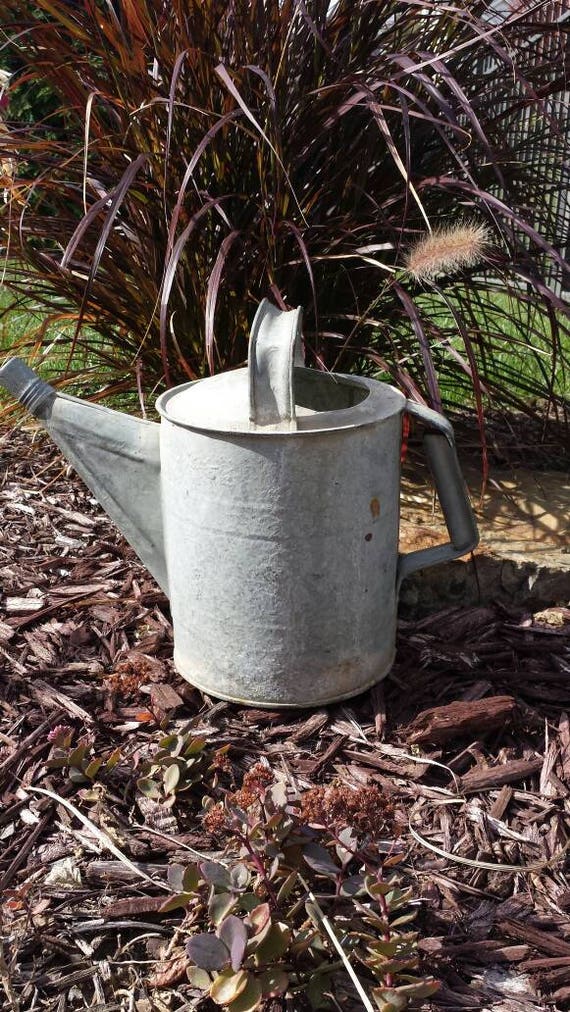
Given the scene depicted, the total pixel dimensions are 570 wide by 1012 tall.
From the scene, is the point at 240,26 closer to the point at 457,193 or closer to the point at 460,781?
the point at 457,193

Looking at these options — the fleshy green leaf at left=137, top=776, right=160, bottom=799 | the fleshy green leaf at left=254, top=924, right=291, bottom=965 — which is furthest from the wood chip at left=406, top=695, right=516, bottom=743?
the fleshy green leaf at left=254, top=924, right=291, bottom=965

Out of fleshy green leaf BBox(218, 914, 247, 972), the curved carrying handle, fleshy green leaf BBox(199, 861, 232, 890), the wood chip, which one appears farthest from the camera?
the wood chip

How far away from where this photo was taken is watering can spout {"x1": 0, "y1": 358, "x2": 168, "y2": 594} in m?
1.71

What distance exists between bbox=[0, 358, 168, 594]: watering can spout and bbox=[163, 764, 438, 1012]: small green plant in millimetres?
579

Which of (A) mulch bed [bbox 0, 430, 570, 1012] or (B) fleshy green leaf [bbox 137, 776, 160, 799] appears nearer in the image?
(A) mulch bed [bbox 0, 430, 570, 1012]

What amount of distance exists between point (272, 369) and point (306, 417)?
0.34ft

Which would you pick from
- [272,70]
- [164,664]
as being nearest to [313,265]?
[272,70]

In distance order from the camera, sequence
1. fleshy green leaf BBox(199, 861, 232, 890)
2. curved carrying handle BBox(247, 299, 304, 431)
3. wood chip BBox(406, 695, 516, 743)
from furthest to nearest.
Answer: wood chip BBox(406, 695, 516, 743) < curved carrying handle BBox(247, 299, 304, 431) < fleshy green leaf BBox(199, 861, 232, 890)

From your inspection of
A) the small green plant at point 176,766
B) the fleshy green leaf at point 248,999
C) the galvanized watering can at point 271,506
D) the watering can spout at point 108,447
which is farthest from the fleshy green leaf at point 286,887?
the watering can spout at point 108,447

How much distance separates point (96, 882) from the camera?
140cm

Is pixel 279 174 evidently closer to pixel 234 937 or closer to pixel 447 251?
pixel 447 251

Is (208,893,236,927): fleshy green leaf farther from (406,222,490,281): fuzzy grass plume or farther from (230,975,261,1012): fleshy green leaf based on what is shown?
(406,222,490,281): fuzzy grass plume

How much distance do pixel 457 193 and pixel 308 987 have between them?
1.78 meters

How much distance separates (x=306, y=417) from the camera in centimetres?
155
